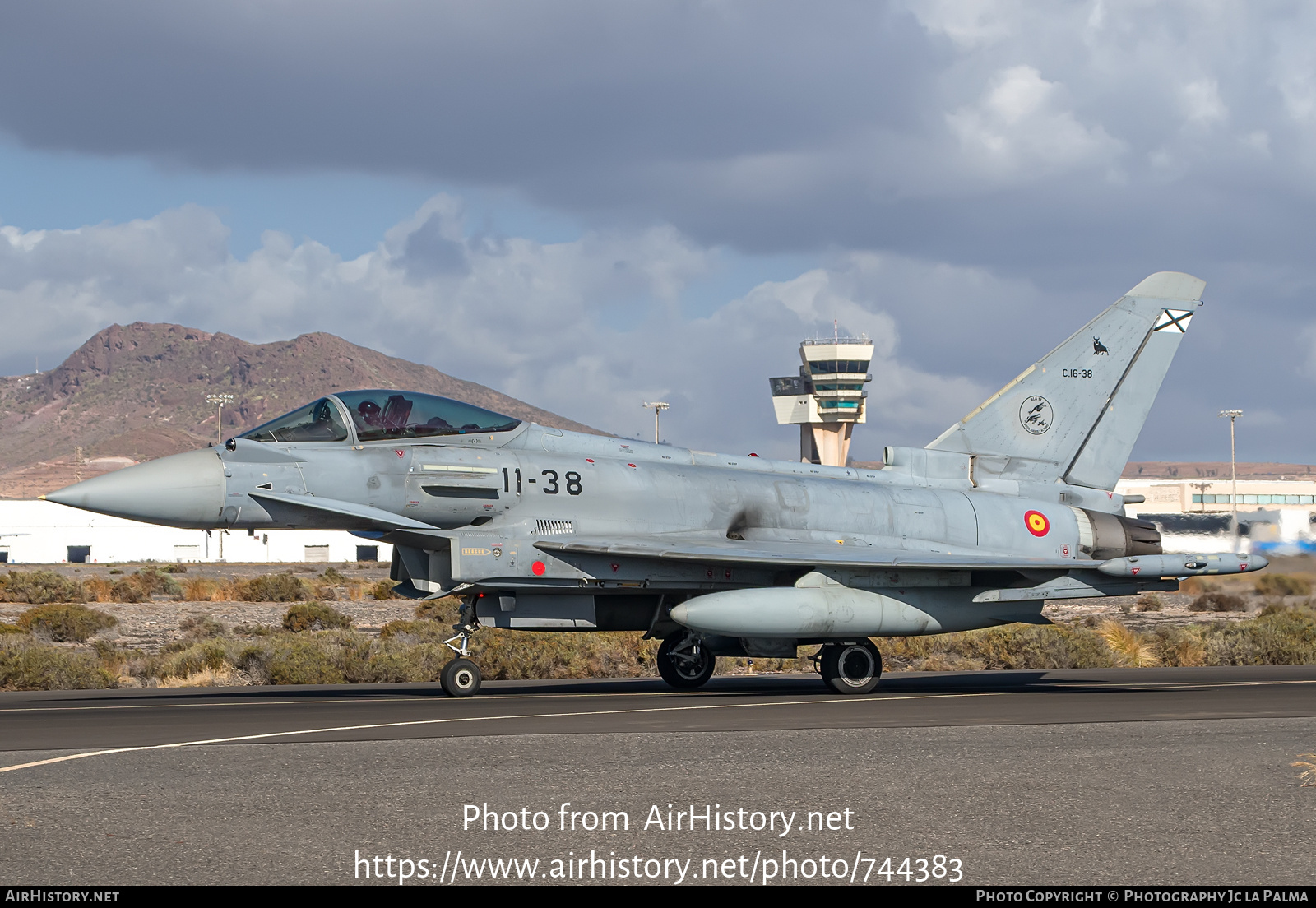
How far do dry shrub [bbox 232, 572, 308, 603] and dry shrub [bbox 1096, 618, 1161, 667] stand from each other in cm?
3364

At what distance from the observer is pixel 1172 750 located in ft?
35.9

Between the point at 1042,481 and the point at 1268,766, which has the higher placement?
the point at 1042,481

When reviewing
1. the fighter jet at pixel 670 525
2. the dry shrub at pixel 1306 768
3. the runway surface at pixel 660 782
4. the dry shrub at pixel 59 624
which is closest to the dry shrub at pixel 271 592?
the dry shrub at pixel 59 624

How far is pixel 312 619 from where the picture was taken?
124 feet

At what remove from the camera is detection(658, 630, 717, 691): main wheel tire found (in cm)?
1873

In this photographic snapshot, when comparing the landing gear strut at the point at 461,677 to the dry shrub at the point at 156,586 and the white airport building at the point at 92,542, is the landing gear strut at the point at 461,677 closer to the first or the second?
the dry shrub at the point at 156,586

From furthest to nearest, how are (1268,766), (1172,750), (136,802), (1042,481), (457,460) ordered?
(1042,481) → (457,460) → (1172,750) → (1268,766) → (136,802)

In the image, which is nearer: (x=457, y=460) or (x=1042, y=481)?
(x=457, y=460)

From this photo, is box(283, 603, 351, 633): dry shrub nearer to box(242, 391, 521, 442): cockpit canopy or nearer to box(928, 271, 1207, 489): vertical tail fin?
box(242, 391, 521, 442): cockpit canopy

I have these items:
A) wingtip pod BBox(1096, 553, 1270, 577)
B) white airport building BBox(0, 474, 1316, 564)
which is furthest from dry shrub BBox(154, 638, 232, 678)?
white airport building BBox(0, 474, 1316, 564)

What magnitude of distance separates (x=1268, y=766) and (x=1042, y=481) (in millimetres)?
11370

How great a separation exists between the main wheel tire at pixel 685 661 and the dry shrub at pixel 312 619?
2001 cm
